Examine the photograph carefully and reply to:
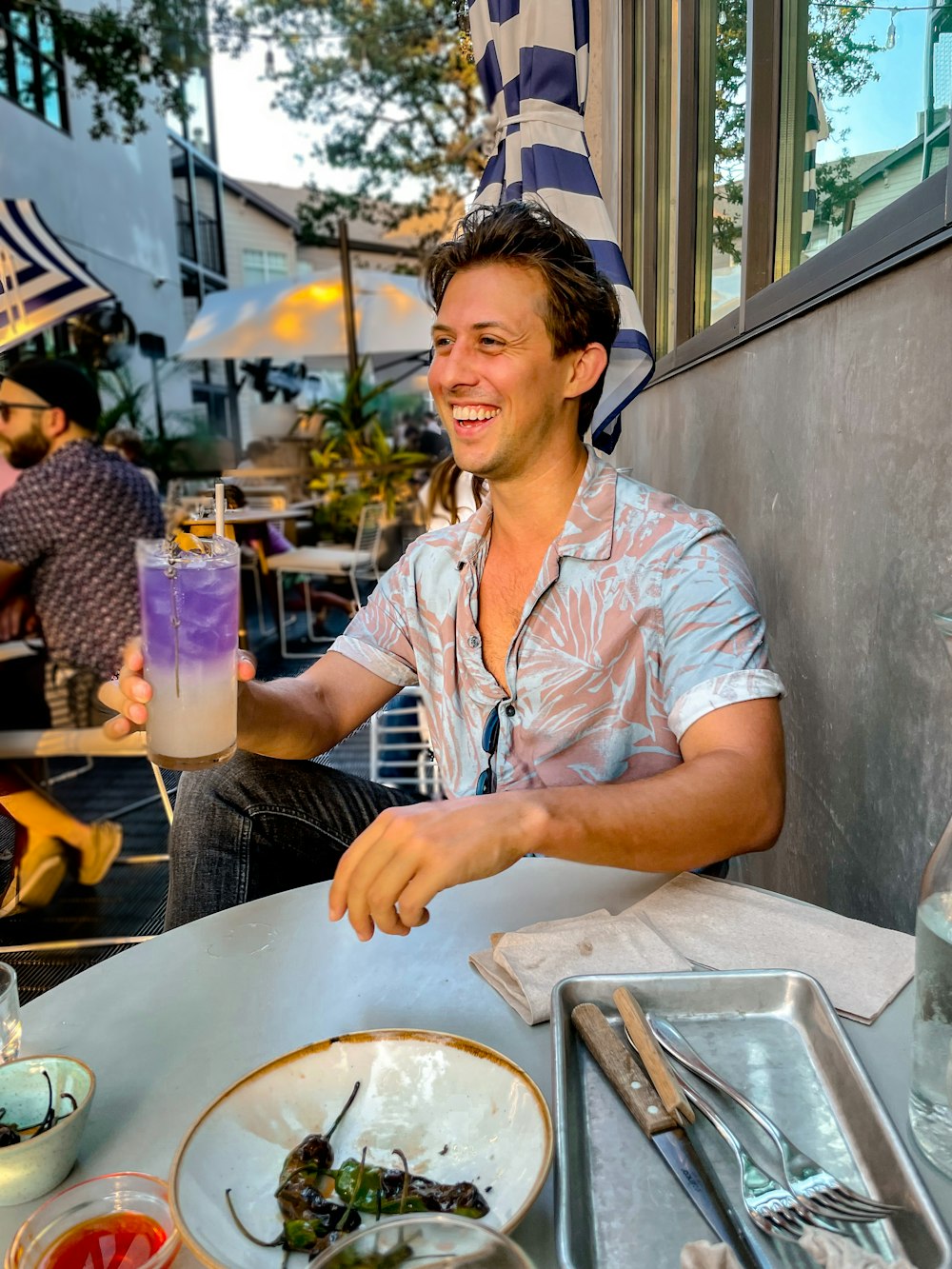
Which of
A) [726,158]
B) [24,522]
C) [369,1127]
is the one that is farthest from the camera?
[24,522]

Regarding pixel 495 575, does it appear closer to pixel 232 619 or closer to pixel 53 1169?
pixel 232 619

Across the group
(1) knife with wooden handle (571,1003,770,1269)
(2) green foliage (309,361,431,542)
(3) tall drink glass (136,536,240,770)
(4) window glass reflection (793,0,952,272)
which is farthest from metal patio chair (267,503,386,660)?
(1) knife with wooden handle (571,1003,770,1269)

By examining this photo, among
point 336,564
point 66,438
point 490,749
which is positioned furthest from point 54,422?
point 336,564

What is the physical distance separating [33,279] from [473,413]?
3.32 meters

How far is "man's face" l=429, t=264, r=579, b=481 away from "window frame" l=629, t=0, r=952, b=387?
0.52 m

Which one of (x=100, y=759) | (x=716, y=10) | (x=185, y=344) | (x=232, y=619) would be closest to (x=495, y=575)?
(x=232, y=619)

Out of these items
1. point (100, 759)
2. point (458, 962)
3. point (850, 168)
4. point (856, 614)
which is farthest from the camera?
point (100, 759)

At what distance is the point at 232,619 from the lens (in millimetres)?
1135

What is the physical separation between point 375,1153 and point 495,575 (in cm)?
123

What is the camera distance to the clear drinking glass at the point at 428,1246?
467 millimetres

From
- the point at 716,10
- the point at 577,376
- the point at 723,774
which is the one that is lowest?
the point at 723,774

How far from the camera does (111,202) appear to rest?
11.7m

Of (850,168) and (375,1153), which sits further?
(850,168)

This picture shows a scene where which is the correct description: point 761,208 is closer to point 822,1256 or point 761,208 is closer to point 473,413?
point 473,413
